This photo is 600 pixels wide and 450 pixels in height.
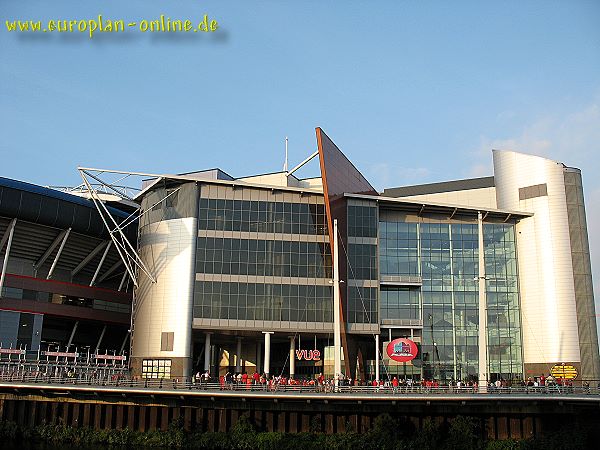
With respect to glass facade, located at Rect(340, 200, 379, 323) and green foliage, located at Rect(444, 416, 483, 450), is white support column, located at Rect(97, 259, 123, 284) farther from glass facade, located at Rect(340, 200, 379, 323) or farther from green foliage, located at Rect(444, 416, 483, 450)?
green foliage, located at Rect(444, 416, 483, 450)

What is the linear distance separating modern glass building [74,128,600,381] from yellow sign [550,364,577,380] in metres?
0.59

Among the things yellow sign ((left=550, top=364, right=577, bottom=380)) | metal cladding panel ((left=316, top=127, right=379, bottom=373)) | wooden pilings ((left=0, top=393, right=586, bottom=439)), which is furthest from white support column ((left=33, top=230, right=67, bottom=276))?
yellow sign ((left=550, top=364, right=577, bottom=380))

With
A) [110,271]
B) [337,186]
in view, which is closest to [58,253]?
[110,271]

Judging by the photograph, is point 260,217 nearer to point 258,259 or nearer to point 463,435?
point 258,259

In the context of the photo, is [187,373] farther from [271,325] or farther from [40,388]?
[40,388]

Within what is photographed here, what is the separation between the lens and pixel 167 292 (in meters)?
67.2

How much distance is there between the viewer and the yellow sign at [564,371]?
228ft

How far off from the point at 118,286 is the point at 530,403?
60347 millimetres

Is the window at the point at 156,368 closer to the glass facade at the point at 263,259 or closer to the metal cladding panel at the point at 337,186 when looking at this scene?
the glass facade at the point at 263,259

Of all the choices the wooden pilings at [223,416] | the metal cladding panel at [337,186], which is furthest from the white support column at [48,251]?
the metal cladding panel at [337,186]

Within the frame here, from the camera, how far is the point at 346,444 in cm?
4534

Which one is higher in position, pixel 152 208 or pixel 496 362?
pixel 152 208

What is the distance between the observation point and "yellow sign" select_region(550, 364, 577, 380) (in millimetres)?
69581

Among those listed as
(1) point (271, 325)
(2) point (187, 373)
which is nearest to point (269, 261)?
(1) point (271, 325)
